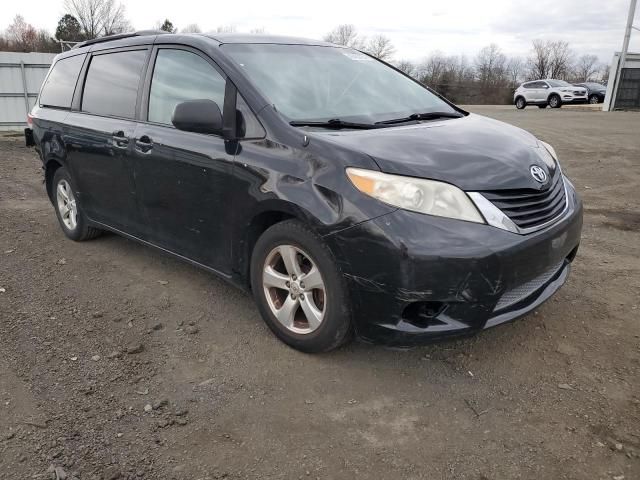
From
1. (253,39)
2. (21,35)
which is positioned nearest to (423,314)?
(253,39)

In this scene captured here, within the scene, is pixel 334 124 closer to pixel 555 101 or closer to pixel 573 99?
pixel 555 101

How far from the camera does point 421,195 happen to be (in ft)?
8.80

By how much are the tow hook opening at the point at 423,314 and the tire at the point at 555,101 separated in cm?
3008

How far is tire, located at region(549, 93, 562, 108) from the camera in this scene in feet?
96.0


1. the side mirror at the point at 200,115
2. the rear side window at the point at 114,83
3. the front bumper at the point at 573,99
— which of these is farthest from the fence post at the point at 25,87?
the front bumper at the point at 573,99

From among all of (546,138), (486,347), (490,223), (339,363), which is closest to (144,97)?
(339,363)

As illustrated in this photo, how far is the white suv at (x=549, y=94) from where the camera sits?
29.3 metres

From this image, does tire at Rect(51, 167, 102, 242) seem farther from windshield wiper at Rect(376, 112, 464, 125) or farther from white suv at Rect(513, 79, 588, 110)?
white suv at Rect(513, 79, 588, 110)

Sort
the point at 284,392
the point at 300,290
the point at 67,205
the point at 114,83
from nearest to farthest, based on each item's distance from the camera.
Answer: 1. the point at 284,392
2. the point at 300,290
3. the point at 114,83
4. the point at 67,205

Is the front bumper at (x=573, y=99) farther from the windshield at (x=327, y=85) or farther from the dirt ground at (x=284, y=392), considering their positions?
the windshield at (x=327, y=85)

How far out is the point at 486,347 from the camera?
3.26 metres

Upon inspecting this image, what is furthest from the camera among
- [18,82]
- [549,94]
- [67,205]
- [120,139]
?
[549,94]

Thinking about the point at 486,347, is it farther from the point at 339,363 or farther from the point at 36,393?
the point at 36,393

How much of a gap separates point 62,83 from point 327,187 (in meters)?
3.68
